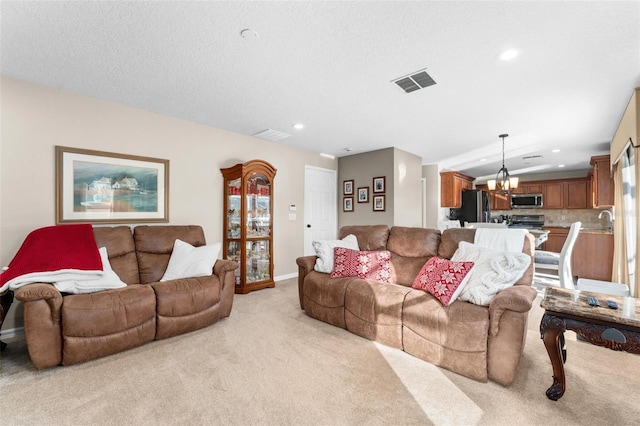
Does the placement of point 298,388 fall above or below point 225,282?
below

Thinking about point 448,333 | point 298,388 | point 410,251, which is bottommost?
point 298,388

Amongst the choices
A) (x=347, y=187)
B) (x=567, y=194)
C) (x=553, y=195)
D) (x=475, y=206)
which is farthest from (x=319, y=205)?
(x=567, y=194)

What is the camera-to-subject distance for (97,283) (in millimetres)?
2467

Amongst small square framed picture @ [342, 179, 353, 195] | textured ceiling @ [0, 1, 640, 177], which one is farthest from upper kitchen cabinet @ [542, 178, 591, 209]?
small square framed picture @ [342, 179, 353, 195]

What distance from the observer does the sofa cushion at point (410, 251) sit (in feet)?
9.69

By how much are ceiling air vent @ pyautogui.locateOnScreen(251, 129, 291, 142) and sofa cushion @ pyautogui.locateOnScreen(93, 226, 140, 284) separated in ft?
7.43

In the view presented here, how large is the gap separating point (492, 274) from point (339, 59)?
82.7 inches

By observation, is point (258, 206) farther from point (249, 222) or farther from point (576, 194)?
point (576, 194)

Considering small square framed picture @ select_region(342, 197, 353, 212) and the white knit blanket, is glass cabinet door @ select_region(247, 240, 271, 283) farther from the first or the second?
the white knit blanket

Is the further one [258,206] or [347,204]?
[347,204]

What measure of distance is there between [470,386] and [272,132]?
380 centimetres

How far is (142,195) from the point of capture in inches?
137

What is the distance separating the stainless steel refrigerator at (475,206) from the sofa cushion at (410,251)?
189 inches

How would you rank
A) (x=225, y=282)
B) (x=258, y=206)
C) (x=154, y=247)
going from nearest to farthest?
(x=225, y=282) < (x=154, y=247) < (x=258, y=206)
